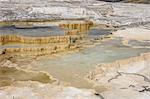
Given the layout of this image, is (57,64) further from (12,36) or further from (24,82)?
(12,36)

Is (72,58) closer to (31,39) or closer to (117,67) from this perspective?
(117,67)

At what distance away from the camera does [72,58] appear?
28.1ft

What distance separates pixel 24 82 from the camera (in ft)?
21.2

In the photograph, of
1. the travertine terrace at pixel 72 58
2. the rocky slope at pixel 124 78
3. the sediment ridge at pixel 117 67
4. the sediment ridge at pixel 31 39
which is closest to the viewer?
the rocky slope at pixel 124 78

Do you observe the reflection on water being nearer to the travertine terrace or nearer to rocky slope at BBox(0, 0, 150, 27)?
the travertine terrace

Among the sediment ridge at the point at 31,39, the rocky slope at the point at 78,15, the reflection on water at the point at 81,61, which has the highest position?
the rocky slope at the point at 78,15

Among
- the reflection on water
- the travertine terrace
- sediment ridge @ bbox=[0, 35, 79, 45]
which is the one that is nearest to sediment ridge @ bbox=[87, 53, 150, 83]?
the travertine terrace

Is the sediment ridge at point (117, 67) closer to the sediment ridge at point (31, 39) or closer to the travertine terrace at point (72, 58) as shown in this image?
the travertine terrace at point (72, 58)

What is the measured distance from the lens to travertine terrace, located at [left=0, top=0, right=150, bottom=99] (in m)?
5.89

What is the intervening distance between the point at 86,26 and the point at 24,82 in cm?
738

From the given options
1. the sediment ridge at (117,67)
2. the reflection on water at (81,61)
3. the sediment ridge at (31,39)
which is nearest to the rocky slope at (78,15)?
the sediment ridge at (31,39)

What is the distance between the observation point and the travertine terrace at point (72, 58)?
5.89 meters

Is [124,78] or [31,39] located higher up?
[31,39]

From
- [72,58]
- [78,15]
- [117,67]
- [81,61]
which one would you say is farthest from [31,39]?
[78,15]
